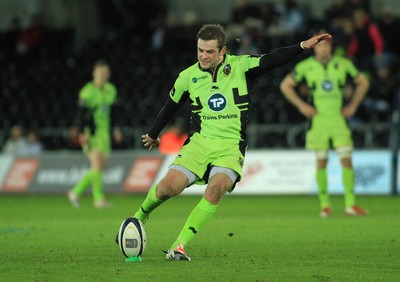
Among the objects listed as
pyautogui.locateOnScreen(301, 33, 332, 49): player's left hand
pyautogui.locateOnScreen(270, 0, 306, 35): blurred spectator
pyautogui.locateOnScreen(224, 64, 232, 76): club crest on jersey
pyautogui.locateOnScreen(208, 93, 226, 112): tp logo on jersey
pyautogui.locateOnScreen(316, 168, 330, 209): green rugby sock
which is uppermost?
pyautogui.locateOnScreen(301, 33, 332, 49): player's left hand

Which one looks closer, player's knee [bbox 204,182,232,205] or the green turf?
the green turf

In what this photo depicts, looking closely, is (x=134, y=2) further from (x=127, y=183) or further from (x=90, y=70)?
(x=127, y=183)

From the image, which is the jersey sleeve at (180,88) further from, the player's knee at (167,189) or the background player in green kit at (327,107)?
the background player in green kit at (327,107)

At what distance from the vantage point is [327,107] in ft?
47.7

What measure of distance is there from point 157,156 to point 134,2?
9101mm

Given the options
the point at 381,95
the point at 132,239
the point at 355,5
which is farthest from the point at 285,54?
the point at 355,5

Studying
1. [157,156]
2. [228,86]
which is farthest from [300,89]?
[228,86]

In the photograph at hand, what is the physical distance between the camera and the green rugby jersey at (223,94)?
9.30 metres

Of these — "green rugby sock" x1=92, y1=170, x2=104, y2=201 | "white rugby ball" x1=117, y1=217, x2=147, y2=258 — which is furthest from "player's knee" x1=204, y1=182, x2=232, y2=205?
"green rugby sock" x1=92, y1=170, x2=104, y2=201

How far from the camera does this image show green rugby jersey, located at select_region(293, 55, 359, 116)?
1444cm

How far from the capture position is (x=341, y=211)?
1560cm

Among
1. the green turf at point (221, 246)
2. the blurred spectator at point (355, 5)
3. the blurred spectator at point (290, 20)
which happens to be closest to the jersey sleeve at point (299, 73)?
the green turf at point (221, 246)

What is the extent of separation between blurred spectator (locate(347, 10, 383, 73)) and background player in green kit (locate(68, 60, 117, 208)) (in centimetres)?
715

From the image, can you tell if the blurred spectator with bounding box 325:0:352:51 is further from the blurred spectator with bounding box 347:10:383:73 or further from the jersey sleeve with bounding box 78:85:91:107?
the jersey sleeve with bounding box 78:85:91:107
